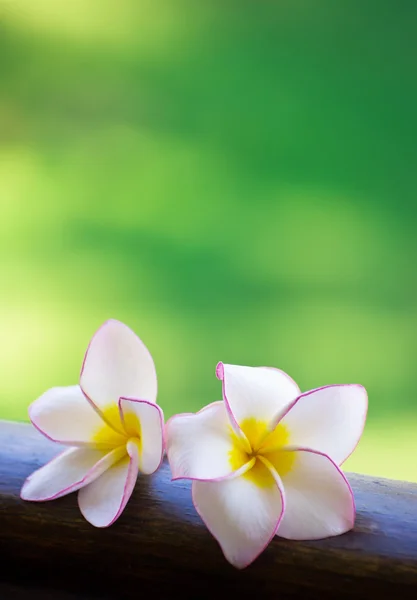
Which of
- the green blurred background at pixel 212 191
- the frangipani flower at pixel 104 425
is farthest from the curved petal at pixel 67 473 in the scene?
the green blurred background at pixel 212 191

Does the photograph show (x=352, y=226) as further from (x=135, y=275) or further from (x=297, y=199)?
(x=135, y=275)

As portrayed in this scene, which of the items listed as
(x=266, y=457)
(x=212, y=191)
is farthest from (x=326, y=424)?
(x=212, y=191)

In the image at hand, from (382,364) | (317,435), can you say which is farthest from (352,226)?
(317,435)

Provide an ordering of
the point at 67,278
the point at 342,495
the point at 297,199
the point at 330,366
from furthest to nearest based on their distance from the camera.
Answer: the point at 297,199
the point at 67,278
the point at 330,366
the point at 342,495

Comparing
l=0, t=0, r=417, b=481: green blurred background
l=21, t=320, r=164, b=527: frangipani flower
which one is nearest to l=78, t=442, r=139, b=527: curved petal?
l=21, t=320, r=164, b=527: frangipani flower

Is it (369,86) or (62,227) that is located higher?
(369,86)

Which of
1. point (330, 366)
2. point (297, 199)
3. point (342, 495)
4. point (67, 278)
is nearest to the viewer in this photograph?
point (342, 495)
